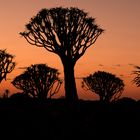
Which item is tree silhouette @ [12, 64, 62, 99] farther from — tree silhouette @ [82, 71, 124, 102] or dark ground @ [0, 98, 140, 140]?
dark ground @ [0, 98, 140, 140]

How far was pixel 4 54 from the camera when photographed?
1351 inches

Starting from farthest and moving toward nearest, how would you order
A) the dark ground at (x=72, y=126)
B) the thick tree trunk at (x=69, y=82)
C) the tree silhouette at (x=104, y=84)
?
the tree silhouette at (x=104, y=84)
the thick tree trunk at (x=69, y=82)
the dark ground at (x=72, y=126)

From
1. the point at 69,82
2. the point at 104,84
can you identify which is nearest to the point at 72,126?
the point at 69,82

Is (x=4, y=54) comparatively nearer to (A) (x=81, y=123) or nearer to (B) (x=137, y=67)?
(B) (x=137, y=67)

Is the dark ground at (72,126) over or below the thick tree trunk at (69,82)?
below

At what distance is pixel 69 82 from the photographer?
26141mm

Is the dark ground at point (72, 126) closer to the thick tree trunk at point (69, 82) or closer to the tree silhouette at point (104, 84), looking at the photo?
the thick tree trunk at point (69, 82)

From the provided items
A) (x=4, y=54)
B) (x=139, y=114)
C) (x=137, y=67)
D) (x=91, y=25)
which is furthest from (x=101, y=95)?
(x=139, y=114)

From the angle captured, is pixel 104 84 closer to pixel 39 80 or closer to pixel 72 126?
pixel 39 80

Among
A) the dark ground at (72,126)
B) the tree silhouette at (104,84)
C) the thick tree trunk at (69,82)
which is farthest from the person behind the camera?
the tree silhouette at (104,84)

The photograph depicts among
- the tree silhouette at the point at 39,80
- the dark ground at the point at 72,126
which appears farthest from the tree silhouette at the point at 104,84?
the dark ground at the point at 72,126

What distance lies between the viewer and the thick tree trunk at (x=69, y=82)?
2584 centimetres

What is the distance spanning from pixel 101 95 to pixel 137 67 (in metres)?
23.5

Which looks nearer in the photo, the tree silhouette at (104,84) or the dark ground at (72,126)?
the dark ground at (72,126)
